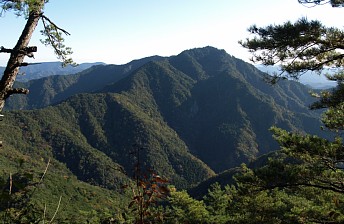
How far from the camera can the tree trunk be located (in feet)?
15.2

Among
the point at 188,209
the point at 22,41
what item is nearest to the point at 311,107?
the point at 22,41

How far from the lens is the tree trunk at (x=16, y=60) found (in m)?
4.64

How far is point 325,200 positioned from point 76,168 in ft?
568

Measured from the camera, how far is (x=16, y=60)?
497 cm

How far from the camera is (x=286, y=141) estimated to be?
32.4 ft

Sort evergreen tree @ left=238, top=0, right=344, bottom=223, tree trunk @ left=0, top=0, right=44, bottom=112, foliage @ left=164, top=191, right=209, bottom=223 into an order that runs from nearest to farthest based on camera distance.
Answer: tree trunk @ left=0, top=0, right=44, bottom=112 < evergreen tree @ left=238, top=0, right=344, bottom=223 < foliage @ left=164, top=191, right=209, bottom=223

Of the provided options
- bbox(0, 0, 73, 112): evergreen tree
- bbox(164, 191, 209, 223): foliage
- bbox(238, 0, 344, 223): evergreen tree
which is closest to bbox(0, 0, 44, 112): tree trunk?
bbox(0, 0, 73, 112): evergreen tree

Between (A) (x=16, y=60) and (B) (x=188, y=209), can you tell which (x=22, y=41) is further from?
(B) (x=188, y=209)

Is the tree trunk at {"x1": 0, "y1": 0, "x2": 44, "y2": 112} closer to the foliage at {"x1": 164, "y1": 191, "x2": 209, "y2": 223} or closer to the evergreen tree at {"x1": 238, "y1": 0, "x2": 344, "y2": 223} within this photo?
the evergreen tree at {"x1": 238, "y1": 0, "x2": 344, "y2": 223}

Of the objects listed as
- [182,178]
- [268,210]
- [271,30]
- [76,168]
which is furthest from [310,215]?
[76,168]

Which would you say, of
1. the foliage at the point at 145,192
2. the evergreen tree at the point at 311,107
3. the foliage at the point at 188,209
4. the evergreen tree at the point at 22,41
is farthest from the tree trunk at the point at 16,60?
the foliage at the point at 188,209

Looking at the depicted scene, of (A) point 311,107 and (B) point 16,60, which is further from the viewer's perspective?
(A) point 311,107

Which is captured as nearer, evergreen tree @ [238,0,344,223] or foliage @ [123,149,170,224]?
foliage @ [123,149,170,224]

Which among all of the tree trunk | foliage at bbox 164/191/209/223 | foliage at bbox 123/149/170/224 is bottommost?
foliage at bbox 164/191/209/223
